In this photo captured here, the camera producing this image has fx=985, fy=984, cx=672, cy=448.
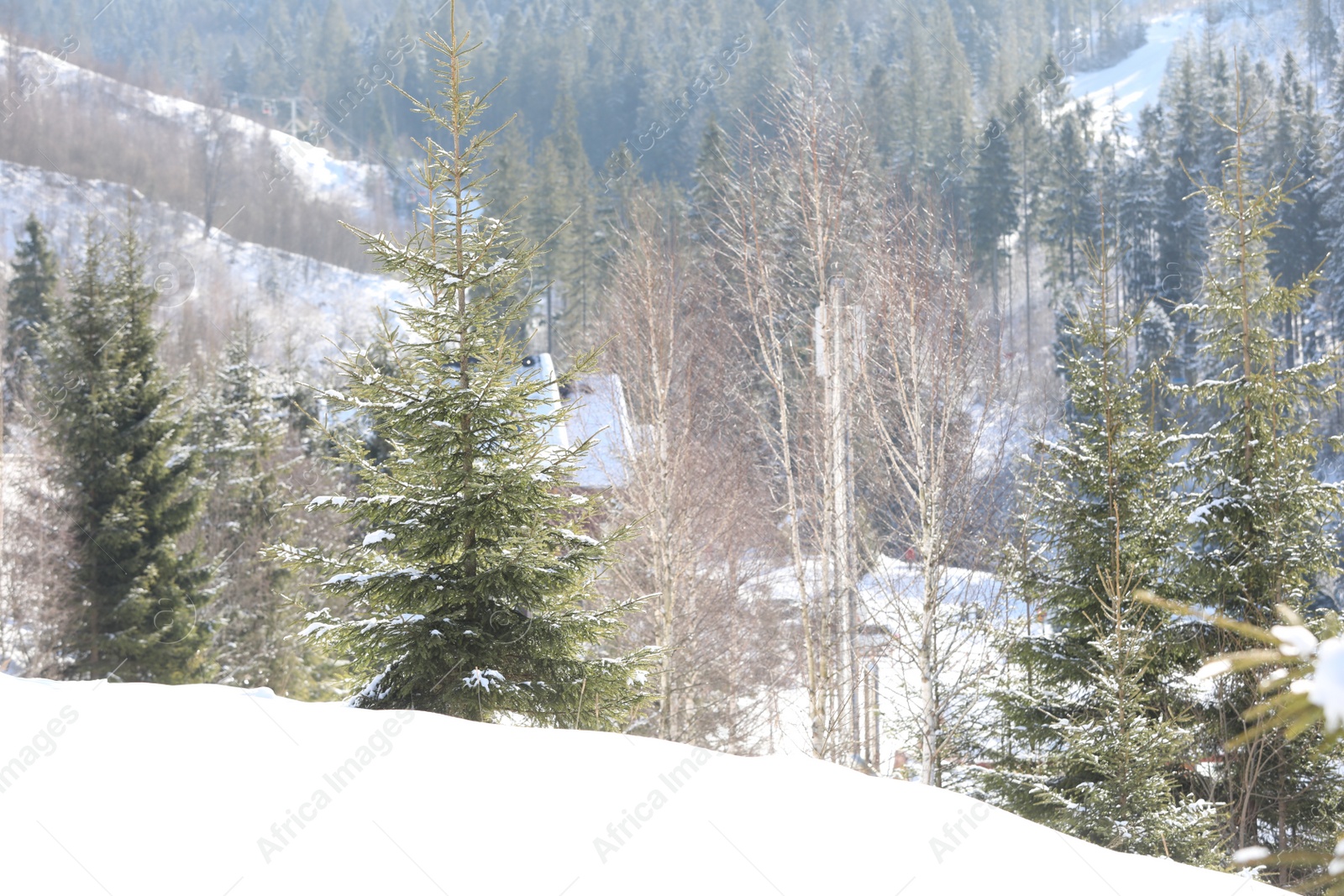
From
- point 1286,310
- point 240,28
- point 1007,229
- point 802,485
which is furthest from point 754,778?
point 240,28

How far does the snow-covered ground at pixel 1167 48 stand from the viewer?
3840 inches

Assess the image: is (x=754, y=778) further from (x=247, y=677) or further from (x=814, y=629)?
(x=247, y=677)

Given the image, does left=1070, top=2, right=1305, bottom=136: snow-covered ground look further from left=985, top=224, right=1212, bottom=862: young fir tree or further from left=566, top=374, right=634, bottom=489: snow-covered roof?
left=985, top=224, right=1212, bottom=862: young fir tree

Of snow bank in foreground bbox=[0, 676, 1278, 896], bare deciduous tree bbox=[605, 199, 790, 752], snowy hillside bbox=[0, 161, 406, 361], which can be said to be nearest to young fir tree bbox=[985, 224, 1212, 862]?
bare deciduous tree bbox=[605, 199, 790, 752]

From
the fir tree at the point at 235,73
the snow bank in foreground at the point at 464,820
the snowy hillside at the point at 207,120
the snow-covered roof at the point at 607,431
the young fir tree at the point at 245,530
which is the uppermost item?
the fir tree at the point at 235,73

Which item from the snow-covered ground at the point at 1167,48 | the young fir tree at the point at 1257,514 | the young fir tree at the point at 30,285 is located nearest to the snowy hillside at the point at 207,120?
the young fir tree at the point at 30,285

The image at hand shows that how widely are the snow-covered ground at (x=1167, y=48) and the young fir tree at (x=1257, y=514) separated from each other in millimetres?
88480

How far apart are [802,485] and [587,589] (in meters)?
6.67

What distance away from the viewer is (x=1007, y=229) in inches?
1944

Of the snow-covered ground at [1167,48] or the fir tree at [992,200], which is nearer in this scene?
the fir tree at [992,200]

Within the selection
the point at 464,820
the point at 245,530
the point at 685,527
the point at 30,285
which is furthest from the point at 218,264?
the point at 464,820

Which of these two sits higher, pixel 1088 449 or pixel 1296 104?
pixel 1296 104

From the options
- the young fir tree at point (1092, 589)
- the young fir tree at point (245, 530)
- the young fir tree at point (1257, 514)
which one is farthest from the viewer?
the young fir tree at point (245, 530)

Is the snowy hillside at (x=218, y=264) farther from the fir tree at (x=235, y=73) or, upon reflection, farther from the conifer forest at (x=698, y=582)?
the conifer forest at (x=698, y=582)
